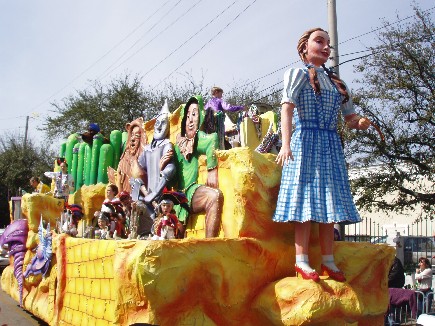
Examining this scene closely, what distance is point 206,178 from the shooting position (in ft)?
17.2

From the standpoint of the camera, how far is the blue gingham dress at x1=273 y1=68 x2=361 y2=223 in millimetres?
4000

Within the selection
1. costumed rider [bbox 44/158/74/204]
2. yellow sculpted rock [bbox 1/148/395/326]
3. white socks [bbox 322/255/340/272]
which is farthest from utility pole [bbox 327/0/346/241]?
white socks [bbox 322/255/340/272]

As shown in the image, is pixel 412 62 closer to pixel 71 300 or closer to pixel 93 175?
pixel 93 175

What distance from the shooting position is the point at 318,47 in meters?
4.32

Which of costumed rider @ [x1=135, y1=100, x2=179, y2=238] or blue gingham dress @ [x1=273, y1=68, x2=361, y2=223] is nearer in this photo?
blue gingham dress @ [x1=273, y1=68, x2=361, y2=223]

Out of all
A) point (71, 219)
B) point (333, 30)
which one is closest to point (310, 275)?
point (71, 219)

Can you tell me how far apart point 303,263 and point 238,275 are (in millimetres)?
469

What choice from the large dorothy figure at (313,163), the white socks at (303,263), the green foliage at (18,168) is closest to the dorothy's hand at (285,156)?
the large dorothy figure at (313,163)

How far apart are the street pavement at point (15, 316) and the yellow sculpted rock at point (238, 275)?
3.49 meters

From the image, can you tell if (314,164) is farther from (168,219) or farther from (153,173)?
(153,173)

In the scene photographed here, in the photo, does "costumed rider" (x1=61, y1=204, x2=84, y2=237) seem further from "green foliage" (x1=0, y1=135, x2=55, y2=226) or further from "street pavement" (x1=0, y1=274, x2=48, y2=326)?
"green foliage" (x1=0, y1=135, x2=55, y2=226)

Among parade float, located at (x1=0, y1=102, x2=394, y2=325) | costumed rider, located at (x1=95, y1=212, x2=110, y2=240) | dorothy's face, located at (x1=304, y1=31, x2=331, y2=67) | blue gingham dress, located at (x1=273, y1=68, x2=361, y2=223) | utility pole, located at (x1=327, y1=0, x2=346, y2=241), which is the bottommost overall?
parade float, located at (x1=0, y1=102, x2=394, y2=325)

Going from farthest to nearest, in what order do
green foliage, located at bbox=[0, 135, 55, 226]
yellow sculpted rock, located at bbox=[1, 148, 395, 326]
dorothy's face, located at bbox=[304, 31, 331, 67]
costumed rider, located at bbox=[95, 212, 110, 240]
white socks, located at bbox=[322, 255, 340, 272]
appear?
green foliage, located at bbox=[0, 135, 55, 226]
costumed rider, located at bbox=[95, 212, 110, 240]
dorothy's face, located at bbox=[304, 31, 331, 67]
white socks, located at bbox=[322, 255, 340, 272]
yellow sculpted rock, located at bbox=[1, 148, 395, 326]

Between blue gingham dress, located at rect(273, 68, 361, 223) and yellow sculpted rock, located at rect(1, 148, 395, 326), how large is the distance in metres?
0.26
